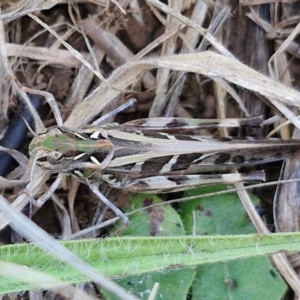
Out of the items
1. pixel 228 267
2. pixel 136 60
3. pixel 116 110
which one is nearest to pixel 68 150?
pixel 116 110

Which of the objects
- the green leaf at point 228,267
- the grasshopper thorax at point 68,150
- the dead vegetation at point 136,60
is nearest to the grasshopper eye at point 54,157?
the grasshopper thorax at point 68,150

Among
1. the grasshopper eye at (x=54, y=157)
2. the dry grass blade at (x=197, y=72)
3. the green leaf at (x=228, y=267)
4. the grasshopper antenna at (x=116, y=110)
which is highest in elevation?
the dry grass blade at (x=197, y=72)

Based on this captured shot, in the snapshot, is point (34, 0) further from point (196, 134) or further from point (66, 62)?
point (196, 134)

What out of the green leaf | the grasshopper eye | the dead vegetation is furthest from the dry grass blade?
the green leaf

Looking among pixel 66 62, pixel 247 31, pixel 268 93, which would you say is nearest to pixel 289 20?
pixel 247 31

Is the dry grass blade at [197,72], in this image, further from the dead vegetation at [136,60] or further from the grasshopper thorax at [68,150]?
the grasshopper thorax at [68,150]

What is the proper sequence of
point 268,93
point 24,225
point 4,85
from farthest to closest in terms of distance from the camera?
point 4,85
point 268,93
point 24,225
